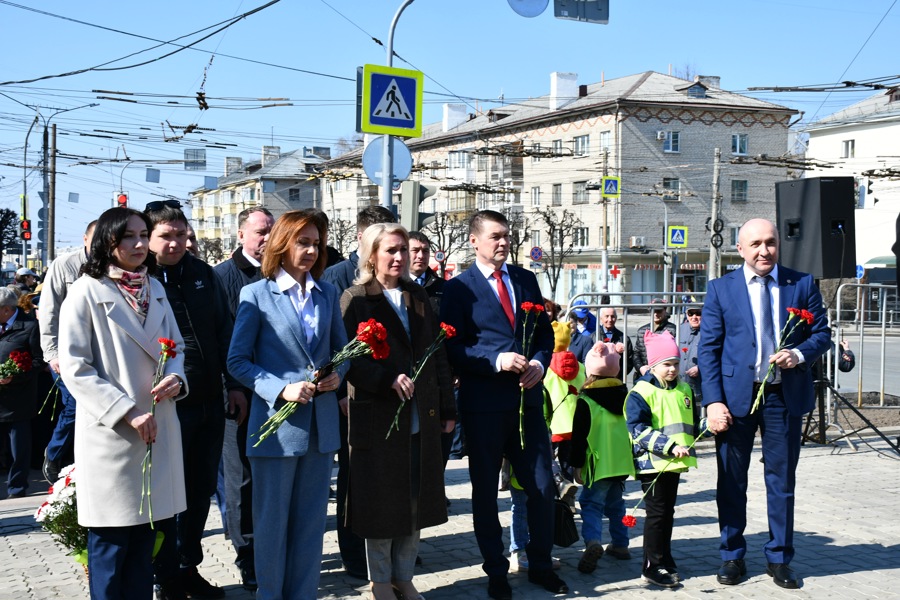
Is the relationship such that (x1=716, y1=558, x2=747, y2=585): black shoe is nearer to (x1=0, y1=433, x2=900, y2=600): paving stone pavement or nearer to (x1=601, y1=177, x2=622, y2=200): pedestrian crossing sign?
(x1=0, y1=433, x2=900, y2=600): paving stone pavement

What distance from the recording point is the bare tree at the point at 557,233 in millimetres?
52841

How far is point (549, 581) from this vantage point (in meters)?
5.62

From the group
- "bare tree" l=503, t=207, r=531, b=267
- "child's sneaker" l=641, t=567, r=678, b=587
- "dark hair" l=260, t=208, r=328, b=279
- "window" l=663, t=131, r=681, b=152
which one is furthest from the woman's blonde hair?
"window" l=663, t=131, r=681, b=152

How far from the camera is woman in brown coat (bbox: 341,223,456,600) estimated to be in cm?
513

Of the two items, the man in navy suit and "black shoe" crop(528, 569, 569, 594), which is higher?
the man in navy suit

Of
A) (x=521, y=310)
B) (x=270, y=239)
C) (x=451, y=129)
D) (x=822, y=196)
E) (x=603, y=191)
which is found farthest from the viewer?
(x=451, y=129)

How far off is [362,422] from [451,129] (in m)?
60.9

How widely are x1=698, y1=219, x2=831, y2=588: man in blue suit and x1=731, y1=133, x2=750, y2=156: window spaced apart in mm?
51580

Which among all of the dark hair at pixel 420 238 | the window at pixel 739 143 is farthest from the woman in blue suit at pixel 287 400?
the window at pixel 739 143

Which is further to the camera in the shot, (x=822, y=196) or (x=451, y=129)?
(x=451, y=129)

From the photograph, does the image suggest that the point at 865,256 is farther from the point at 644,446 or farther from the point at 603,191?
the point at 644,446

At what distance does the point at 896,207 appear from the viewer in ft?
171

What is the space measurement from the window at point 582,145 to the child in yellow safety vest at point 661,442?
4983 centimetres

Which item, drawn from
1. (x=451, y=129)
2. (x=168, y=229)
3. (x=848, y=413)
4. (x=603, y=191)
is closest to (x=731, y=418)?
(x=168, y=229)
